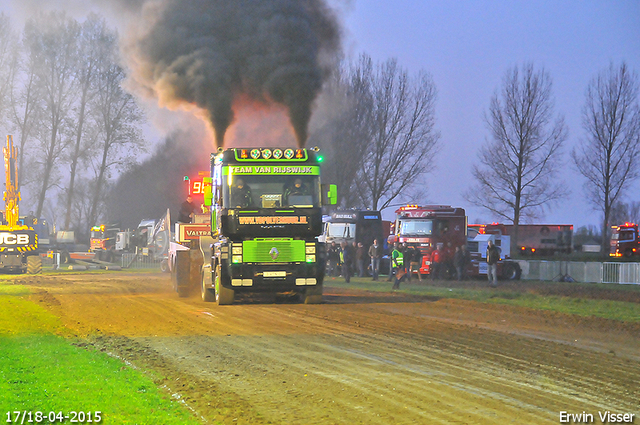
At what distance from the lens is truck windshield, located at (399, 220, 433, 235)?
33.8 metres

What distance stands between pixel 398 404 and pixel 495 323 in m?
8.67

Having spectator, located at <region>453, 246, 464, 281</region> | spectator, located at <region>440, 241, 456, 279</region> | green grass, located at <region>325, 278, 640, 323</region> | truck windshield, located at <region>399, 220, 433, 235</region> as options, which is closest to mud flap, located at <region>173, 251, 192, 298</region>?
green grass, located at <region>325, 278, 640, 323</region>

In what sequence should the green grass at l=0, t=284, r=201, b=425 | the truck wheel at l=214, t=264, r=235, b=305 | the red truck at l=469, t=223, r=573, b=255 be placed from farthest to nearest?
the red truck at l=469, t=223, r=573, b=255 → the truck wheel at l=214, t=264, r=235, b=305 → the green grass at l=0, t=284, r=201, b=425

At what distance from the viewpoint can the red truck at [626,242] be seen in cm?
5562

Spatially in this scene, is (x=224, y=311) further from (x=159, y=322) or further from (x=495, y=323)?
(x=495, y=323)

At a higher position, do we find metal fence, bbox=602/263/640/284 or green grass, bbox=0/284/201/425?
metal fence, bbox=602/263/640/284

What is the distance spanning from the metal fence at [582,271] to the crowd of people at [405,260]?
426cm

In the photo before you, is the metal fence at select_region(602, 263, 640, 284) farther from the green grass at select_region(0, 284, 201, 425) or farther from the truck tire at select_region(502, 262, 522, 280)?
the green grass at select_region(0, 284, 201, 425)

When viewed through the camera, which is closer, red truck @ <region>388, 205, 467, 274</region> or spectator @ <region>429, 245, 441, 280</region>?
spectator @ <region>429, 245, 441, 280</region>

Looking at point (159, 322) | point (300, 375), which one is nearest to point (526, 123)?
point (159, 322)

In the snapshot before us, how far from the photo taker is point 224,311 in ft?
57.0

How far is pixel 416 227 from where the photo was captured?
34.2m

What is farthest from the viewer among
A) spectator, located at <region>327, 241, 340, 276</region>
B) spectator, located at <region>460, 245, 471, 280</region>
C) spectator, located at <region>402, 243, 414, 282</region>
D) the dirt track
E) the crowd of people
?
spectator, located at <region>327, 241, 340, 276</region>

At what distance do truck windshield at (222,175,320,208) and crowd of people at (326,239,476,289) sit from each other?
10.2 meters
